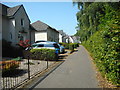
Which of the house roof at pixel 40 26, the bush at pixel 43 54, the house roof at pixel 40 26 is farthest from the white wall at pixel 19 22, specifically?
the house roof at pixel 40 26

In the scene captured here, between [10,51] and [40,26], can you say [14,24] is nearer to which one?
[10,51]

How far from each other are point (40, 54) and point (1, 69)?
637 cm

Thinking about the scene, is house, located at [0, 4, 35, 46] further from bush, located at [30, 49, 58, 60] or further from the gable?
bush, located at [30, 49, 58, 60]

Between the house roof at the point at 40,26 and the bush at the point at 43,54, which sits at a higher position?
the house roof at the point at 40,26

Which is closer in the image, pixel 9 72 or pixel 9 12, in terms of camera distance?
pixel 9 72

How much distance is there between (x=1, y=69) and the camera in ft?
20.0

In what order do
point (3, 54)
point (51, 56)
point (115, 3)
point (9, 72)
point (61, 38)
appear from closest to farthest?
point (115, 3)
point (9, 72)
point (51, 56)
point (3, 54)
point (61, 38)

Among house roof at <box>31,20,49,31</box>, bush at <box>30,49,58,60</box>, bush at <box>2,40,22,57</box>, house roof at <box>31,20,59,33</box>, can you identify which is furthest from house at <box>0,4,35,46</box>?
house roof at <box>31,20,49,31</box>

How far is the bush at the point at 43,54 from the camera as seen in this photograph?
1198 centimetres

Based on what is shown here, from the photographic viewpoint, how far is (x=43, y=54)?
12.2 metres

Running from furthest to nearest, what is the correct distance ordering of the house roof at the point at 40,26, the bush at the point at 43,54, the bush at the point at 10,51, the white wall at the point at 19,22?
1. the house roof at the point at 40,26
2. the white wall at the point at 19,22
3. the bush at the point at 10,51
4. the bush at the point at 43,54

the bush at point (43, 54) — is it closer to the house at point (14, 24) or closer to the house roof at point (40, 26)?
the house at point (14, 24)

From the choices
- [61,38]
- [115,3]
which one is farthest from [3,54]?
[61,38]

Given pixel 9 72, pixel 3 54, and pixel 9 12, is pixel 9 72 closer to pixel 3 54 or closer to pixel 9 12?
pixel 3 54
